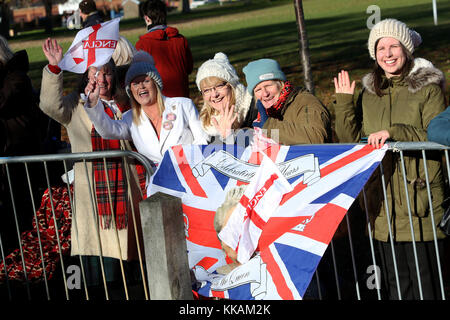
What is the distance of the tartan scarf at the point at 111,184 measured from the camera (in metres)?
5.58

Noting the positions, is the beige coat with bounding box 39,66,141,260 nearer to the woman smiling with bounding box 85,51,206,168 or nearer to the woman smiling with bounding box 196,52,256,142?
the woman smiling with bounding box 85,51,206,168

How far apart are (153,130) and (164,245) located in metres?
1.50

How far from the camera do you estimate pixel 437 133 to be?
14.3 feet

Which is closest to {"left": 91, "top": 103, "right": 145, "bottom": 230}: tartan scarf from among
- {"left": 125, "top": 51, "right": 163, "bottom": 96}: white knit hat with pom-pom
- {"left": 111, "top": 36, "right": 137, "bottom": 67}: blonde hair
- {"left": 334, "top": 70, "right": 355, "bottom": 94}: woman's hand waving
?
{"left": 125, "top": 51, "right": 163, "bottom": 96}: white knit hat with pom-pom

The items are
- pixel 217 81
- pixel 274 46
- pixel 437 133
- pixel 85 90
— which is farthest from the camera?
pixel 274 46

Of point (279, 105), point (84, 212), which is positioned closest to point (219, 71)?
point (279, 105)

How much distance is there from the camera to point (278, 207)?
4.59 m

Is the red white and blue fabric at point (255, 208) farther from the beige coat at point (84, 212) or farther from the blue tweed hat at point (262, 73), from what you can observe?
the beige coat at point (84, 212)

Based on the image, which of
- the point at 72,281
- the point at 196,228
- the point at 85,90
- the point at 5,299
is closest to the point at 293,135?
the point at 196,228

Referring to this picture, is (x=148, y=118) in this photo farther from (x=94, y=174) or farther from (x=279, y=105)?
(x=279, y=105)

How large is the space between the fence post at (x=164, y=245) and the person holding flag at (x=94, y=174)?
4.30 ft

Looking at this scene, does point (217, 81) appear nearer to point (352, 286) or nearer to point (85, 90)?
point (85, 90)

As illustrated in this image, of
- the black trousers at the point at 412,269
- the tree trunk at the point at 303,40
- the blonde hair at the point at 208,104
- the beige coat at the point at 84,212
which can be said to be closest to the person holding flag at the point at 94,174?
the beige coat at the point at 84,212
